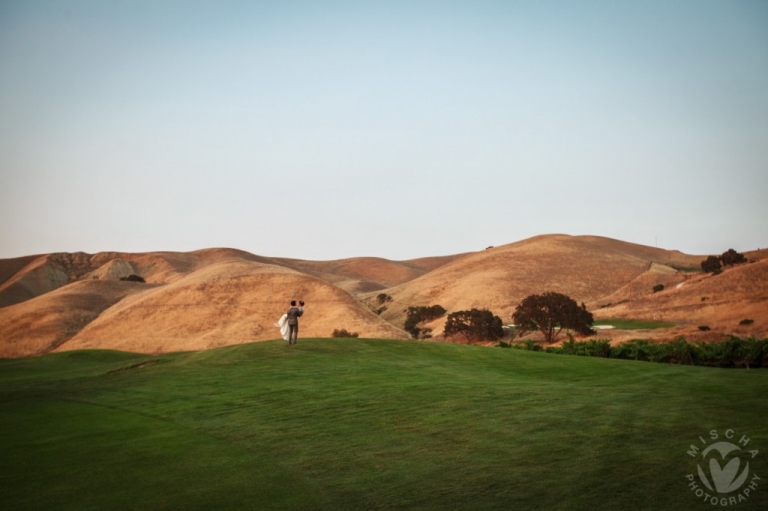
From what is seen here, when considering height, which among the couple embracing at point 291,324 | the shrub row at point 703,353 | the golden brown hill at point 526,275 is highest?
the golden brown hill at point 526,275

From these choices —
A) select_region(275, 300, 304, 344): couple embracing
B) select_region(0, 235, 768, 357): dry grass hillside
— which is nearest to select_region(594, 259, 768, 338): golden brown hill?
select_region(0, 235, 768, 357): dry grass hillside

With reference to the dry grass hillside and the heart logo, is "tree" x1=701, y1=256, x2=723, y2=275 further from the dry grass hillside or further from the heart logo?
the heart logo

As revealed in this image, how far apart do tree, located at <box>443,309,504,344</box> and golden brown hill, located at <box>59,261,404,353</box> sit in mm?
A: 5875

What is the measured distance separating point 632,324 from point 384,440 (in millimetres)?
57693

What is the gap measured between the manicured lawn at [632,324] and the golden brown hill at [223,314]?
21029mm

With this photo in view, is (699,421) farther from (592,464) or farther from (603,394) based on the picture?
(603,394)

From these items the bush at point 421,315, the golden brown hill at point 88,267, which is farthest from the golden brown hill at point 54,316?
the bush at point 421,315

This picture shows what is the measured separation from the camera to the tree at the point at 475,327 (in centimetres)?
6762

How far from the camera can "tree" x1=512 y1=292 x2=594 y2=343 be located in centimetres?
5656

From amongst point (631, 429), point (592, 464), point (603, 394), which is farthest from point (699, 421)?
point (603, 394)

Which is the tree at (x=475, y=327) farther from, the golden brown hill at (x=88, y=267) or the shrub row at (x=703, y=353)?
the golden brown hill at (x=88, y=267)

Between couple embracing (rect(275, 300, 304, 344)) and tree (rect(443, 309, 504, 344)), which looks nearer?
couple embracing (rect(275, 300, 304, 344))

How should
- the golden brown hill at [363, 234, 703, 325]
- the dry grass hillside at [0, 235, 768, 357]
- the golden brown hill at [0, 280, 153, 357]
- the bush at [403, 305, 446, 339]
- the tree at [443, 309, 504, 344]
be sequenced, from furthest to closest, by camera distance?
the golden brown hill at [363, 234, 703, 325] → the bush at [403, 305, 446, 339] → the golden brown hill at [0, 280, 153, 357] → the dry grass hillside at [0, 235, 768, 357] → the tree at [443, 309, 504, 344]

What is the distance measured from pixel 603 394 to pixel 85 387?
1852cm
